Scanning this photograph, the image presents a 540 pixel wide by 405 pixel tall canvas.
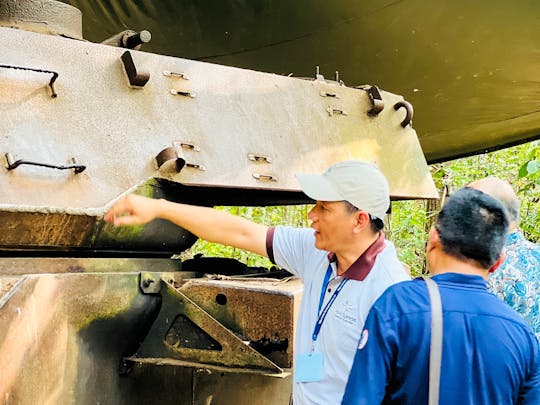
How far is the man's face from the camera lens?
2.41m

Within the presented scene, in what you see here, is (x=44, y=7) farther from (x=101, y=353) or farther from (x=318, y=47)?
(x=318, y=47)

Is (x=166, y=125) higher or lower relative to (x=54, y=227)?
higher

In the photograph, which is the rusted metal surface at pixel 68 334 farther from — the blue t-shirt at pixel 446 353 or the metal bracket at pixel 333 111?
the metal bracket at pixel 333 111

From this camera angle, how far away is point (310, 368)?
7.63ft

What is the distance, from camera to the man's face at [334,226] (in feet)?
7.92

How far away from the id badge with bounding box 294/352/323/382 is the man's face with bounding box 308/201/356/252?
0.34 metres

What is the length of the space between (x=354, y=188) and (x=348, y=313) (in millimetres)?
392

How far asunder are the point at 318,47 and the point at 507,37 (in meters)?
1.57

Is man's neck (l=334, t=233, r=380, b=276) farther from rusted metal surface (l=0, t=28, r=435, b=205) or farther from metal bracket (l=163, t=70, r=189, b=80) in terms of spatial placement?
metal bracket (l=163, t=70, r=189, b=80)

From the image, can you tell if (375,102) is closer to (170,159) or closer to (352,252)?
(170,159)

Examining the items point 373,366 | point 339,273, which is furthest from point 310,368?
point 373,366

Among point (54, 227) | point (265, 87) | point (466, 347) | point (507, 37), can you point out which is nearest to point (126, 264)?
point (54, 227)

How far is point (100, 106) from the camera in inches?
116

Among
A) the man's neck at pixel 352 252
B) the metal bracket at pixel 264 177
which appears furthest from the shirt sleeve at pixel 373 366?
the metal bracket at pixel 264 177
